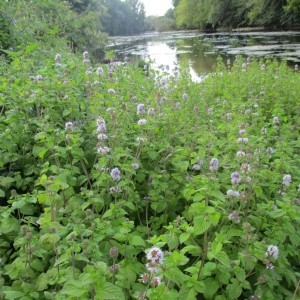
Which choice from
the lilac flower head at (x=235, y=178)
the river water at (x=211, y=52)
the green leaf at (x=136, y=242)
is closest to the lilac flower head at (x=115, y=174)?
the green leaf at (x=136, y=242)

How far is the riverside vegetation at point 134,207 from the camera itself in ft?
5.77

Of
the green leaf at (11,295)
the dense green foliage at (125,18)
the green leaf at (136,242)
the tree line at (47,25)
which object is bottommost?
the dense green foliage at (125,18)

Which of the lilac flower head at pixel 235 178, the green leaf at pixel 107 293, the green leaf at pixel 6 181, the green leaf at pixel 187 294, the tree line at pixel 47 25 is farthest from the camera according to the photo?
the tree line at pixel 47 25

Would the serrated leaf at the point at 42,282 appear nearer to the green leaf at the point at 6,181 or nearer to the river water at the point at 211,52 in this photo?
the green leaf at the point at 6,181

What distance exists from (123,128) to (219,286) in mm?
1614

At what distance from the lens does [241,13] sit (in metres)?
49.5

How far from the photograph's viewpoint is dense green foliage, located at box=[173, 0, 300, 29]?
4050 cm

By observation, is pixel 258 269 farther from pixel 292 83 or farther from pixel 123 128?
pixel 292 83

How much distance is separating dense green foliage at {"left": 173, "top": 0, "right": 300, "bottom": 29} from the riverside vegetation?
125 feet

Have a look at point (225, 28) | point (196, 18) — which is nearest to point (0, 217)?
point (225, 28)

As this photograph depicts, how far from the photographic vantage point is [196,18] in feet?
211

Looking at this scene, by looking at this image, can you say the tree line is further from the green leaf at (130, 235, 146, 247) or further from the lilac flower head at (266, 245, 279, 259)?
the lilac flower head at (266, 245, 279, 259)

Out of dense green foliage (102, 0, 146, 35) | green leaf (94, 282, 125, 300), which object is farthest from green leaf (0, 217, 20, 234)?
dense green foliage (102, 0, 146, 35)

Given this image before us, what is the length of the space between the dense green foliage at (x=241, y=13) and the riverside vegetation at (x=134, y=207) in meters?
38.1
